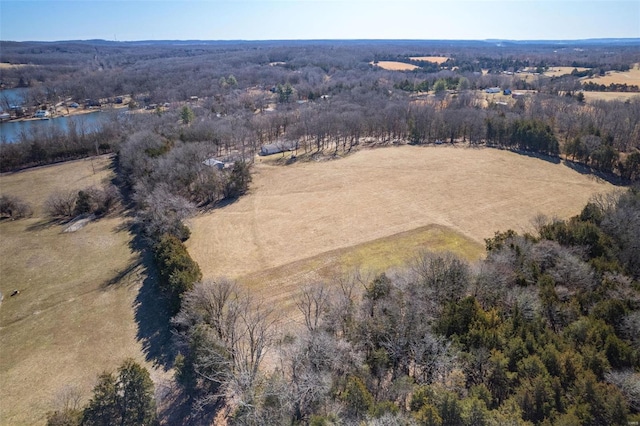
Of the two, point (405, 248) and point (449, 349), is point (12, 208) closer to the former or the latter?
point (405, 248)

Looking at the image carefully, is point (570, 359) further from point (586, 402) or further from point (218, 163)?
point (218, 163)

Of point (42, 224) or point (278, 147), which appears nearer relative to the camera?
point (42, 224)

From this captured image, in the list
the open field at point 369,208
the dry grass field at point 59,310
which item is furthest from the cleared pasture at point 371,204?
the dry grass field at point 59,310

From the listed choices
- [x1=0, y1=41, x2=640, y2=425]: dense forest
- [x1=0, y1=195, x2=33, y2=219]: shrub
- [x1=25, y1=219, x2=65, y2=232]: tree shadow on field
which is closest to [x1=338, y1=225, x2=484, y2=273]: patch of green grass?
[x1=0, y1=41, x2=640, y2=425]: dense forest

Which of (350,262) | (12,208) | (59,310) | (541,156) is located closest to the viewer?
(59,310)

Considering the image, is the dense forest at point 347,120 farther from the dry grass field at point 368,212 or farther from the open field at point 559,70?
the open field at point 559,70

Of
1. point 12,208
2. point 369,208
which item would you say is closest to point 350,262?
point 369,208

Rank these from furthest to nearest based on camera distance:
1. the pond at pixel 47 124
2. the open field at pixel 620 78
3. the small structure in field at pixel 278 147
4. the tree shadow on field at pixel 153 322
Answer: the open field at pixel 620 78, the pond at pixel 47 124, the small structure in field at pixel 278 147, the tree shadow on field at pixel 153 322

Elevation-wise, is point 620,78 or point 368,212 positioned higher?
point 620,78
